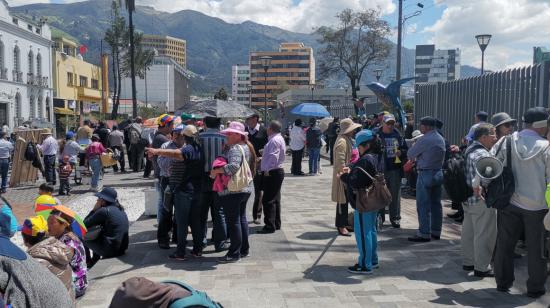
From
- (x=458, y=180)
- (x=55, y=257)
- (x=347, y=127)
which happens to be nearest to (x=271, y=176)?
(x=347, y=127)

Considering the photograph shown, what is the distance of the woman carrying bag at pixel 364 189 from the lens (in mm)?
5492

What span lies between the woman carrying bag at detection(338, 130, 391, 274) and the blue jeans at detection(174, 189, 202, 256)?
6.07 feet

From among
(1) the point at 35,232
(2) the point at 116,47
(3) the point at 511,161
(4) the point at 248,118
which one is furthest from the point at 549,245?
(2) the point at 116,47

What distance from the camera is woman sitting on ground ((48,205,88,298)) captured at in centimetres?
477

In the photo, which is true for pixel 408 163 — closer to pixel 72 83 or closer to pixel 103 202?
pixel 103 202

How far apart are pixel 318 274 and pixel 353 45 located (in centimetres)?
3483

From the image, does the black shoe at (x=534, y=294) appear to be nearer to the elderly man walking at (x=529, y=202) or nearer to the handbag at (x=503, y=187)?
the elderly man walking at (x=529, y=202)

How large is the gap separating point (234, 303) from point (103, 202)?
240 cm

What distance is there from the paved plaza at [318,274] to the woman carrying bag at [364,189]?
230 mm

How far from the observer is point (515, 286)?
5234mm

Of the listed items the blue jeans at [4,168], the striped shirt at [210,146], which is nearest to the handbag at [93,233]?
the striped shirt at [210,146]

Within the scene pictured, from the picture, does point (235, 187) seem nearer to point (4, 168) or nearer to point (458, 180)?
point (458, 180)

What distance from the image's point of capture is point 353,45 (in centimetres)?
3869

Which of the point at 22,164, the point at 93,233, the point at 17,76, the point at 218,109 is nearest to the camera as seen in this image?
the point at 93,233
